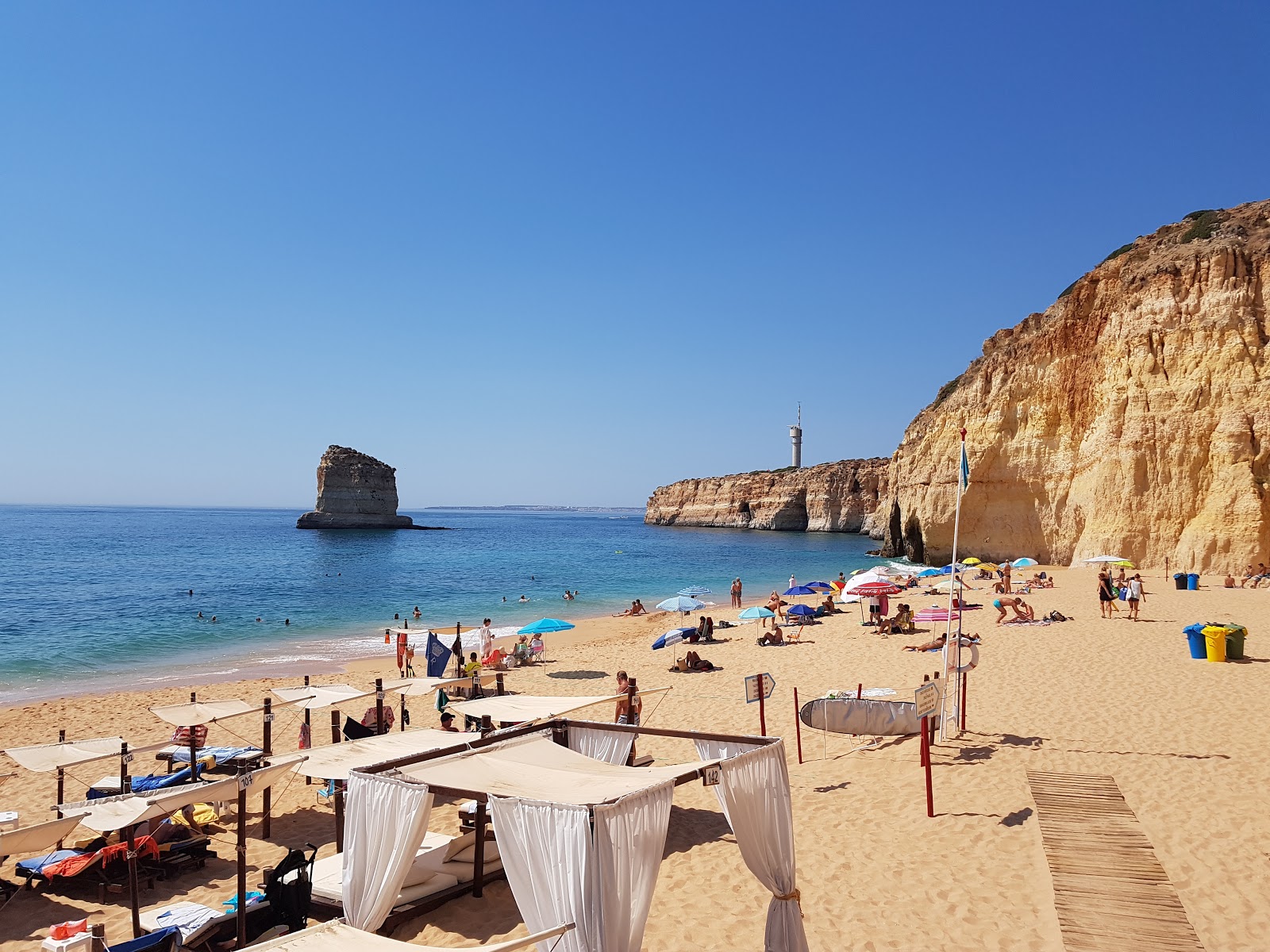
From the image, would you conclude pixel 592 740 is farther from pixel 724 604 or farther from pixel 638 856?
pixel 724 604

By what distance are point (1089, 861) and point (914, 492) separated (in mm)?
48625

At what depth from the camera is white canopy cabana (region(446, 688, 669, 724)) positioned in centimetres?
1029

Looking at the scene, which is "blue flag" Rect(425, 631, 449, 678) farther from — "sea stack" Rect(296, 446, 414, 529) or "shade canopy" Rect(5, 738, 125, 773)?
"sea stack" Rect(296, 446, 414, 529)

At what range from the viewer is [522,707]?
35.3ft

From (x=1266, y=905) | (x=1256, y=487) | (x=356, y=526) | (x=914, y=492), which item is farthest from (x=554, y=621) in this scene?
(x=356, y=526)

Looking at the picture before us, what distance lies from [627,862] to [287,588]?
4653 cm

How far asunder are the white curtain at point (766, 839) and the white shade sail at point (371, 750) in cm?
314

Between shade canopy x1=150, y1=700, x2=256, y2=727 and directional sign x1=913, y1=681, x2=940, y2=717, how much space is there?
9.59m

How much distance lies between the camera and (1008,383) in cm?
4331

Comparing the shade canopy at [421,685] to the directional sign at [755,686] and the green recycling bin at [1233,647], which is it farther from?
the green recycling bin at [1233,647]

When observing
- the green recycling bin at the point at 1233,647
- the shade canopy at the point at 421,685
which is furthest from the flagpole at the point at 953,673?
the green recycling bin at the point at 1233,647

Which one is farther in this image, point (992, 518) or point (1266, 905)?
point (992, 518)

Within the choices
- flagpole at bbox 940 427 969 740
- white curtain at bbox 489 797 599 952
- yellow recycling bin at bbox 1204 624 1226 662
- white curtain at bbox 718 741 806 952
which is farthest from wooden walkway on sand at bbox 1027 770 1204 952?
yellow recycling bin at bbox 1204 624 1226 662

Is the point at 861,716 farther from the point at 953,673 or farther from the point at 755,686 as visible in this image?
the point at 953,673
